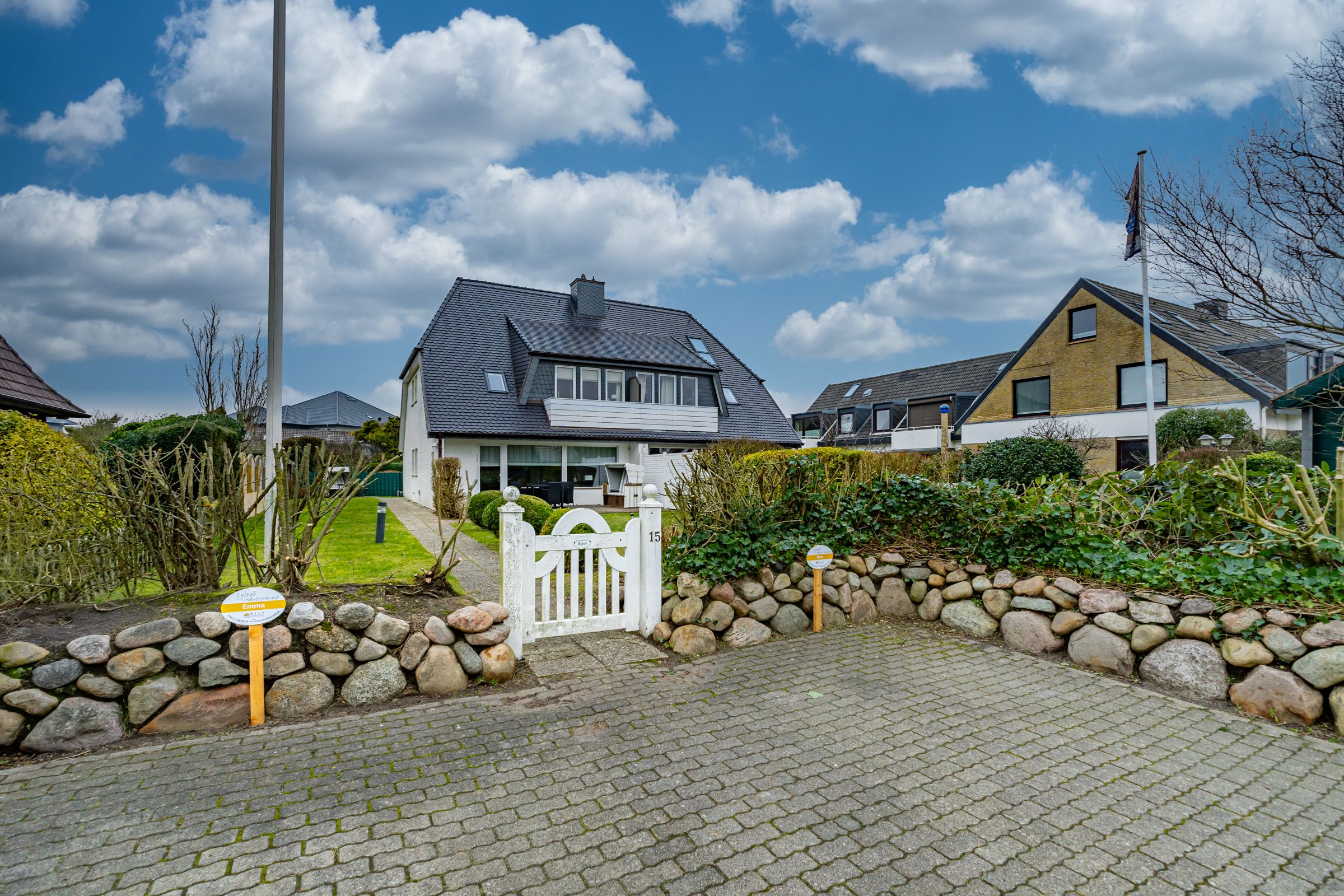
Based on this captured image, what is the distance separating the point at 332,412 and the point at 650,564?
55.7 m

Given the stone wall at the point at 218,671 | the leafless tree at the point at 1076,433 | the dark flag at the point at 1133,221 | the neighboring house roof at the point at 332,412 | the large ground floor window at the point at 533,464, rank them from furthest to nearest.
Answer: the neighboring house roof at the point at 332,412, the leafless tree at the point at 1076,433, the large ground floor window at the point at 533,464, the dark flag at the point at 1133,221, the stone wall at the point at 218,671

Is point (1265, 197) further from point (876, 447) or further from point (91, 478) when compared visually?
point (876, 447)

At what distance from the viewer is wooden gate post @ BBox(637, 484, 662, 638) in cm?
624

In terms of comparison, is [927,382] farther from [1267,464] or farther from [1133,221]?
[1267,464]

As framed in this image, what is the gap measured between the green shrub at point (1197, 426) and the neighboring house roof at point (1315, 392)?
831cm

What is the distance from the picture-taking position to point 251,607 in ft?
14.4

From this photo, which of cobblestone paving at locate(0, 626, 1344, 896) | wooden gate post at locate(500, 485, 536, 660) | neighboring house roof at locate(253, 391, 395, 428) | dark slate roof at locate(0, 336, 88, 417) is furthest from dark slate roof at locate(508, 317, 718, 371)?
neighboring house roof at locate(253, 391, 395, 428)

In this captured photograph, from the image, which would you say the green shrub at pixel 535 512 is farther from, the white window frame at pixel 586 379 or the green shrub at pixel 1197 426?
the green shrub at pixel 1197 426

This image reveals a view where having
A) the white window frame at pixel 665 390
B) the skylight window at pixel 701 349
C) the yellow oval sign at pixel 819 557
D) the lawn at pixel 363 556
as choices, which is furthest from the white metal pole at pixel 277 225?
the skylight window at pixel 701 349

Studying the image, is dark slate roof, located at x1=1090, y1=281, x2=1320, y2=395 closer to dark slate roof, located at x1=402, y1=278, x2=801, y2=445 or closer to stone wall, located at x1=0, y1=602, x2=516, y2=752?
dark slate roof, located at x1=402, y1=278, x2=801, y2=445

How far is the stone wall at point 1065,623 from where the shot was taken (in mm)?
4625

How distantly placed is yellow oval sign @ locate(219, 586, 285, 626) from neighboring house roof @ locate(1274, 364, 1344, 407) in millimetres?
14067

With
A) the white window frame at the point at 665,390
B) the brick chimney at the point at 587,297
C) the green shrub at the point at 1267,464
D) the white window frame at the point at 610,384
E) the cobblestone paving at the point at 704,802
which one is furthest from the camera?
the brick chimney at the point at 587,297

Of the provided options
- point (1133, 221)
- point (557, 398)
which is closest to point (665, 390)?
point (557, 398)
